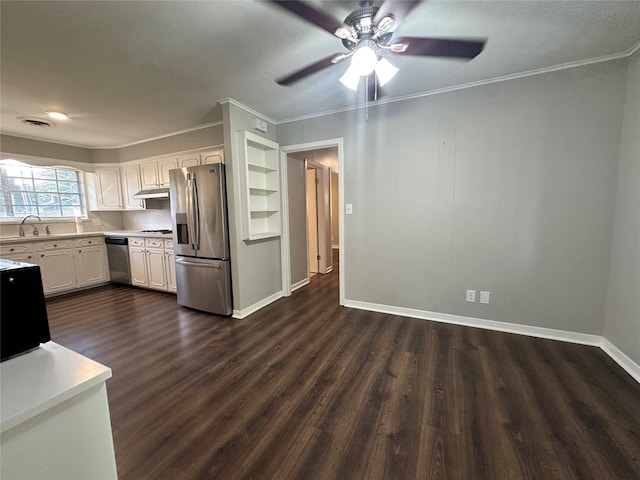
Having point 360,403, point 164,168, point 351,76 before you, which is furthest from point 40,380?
point 164,168

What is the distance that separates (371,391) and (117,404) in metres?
1.76

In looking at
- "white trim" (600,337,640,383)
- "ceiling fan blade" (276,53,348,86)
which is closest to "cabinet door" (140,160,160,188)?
"ceiling fan blade" (276,53,348,86)

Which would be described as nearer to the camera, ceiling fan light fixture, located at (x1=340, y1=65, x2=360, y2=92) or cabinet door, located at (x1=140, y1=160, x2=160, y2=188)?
ceiling fan light fixture, located at (x1=340, y1=65, x2=360, y2=92)

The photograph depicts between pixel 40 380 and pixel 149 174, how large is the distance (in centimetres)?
454

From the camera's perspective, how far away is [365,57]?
166cm

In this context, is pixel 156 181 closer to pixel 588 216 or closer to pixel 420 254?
pixel 420 254

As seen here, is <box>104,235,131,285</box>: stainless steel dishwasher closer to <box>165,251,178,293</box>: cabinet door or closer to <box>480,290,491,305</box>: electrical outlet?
<box>165,251,178,293</box>: cabinet door

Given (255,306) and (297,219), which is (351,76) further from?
(255,306)

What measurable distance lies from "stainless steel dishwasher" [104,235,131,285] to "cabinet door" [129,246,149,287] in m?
0.12

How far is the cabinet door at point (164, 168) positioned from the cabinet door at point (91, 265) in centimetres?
172

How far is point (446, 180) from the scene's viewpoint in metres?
2.83

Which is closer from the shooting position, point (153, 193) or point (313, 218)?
point (153, 193)

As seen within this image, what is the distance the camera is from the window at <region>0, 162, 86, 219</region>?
13.3ft

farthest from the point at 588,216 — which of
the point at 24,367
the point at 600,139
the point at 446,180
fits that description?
the point at 24,367
